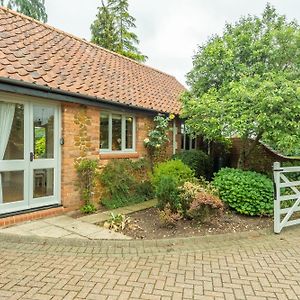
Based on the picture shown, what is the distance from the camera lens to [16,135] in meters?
6.27

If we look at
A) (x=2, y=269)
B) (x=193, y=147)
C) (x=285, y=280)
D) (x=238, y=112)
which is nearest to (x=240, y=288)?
(x=285, y=280)

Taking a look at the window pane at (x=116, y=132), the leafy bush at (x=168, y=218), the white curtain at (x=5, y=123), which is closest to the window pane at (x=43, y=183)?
the white curtain at (x=5, y=123)

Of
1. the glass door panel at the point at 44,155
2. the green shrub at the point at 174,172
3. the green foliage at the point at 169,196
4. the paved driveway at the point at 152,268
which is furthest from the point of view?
the green shrub at the point at 174,172

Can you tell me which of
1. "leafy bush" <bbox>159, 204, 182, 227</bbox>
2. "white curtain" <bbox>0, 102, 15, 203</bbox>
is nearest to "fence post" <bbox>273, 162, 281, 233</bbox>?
"leafy bush" <bbox>159, 204, 182, 227</bbox>

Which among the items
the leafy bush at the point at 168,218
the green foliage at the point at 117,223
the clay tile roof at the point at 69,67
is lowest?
the green foliage at the point at 117,223

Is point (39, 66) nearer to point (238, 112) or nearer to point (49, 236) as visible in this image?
point (49, 236)

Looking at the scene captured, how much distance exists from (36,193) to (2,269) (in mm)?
2707

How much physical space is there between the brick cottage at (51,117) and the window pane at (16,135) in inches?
0.8

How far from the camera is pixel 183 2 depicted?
12.0 m

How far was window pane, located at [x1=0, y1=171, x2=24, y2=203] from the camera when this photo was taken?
6098mm

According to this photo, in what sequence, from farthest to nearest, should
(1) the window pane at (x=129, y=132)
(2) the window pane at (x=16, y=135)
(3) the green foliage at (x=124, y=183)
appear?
1. (1) the window pane at (x=129, y=132)
2. (3) the green foliage at (x=124, y=183)
3. (2) the window pane at (x=16, y=135)

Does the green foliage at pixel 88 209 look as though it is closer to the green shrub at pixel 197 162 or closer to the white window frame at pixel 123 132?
the white window frame at pixel 123 132

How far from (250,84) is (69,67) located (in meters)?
5.01

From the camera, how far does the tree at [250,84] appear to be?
23.2 feet
